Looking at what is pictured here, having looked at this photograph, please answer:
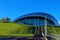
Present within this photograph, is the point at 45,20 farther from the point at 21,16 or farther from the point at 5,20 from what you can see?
the point at 5,20

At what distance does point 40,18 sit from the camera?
5522cm

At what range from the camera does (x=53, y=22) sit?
5453 centimetres

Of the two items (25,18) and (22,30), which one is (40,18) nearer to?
(25,18)

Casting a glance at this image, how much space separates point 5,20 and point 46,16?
1444 centimetres

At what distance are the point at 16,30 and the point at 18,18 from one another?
83.6 ft

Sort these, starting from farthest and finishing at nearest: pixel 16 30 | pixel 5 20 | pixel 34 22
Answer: pixel 34 22 < pixel 5 20 < pixel 16 30

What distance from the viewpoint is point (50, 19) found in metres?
53.6

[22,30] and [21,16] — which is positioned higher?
[21,16]

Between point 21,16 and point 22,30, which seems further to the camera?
point 21,16

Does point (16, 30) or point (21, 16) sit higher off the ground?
point (21, 16)

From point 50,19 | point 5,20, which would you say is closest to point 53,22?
point 50,19

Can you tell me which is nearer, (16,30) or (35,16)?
(16,30)

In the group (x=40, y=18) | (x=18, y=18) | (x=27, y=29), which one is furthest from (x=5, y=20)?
(x=27, y=29)

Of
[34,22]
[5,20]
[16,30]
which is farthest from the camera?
[34,22]
